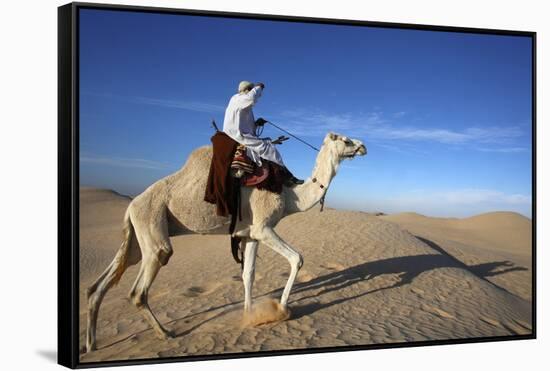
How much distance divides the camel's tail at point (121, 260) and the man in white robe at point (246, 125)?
1621 millimetres

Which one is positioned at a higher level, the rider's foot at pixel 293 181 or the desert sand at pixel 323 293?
the rider's foot at pixel 293 181

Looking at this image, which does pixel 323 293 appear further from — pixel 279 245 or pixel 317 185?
pixel 317 185

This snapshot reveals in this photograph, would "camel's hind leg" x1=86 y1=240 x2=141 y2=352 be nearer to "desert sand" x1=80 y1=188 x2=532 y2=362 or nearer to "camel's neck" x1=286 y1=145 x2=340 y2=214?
"desert sand" x1=80 y1=188 x2=532 y2=362

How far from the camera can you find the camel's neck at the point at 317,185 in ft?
25.8

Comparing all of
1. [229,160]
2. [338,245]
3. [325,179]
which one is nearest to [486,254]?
[338,245]

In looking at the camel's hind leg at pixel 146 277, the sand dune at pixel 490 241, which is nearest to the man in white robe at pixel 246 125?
the camel's hind leg at pixel 146 277

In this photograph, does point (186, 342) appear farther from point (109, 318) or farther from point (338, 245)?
point (338, 245)

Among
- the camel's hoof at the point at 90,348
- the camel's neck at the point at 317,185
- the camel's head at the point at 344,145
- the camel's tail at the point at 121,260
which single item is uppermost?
the camel's head at the point at 344,145

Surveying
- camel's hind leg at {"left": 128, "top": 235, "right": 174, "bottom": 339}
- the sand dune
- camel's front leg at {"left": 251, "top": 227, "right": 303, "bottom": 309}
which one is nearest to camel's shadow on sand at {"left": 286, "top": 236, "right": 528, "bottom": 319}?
the sand dune

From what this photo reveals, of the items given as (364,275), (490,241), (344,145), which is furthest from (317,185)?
(490,241)

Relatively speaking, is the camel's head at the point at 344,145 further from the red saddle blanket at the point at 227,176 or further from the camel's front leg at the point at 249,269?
the camel's front leg at the point at 249,269

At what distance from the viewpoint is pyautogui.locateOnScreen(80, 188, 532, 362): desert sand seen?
7738 mm

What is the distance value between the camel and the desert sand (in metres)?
0.42

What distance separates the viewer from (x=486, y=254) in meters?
14.8
